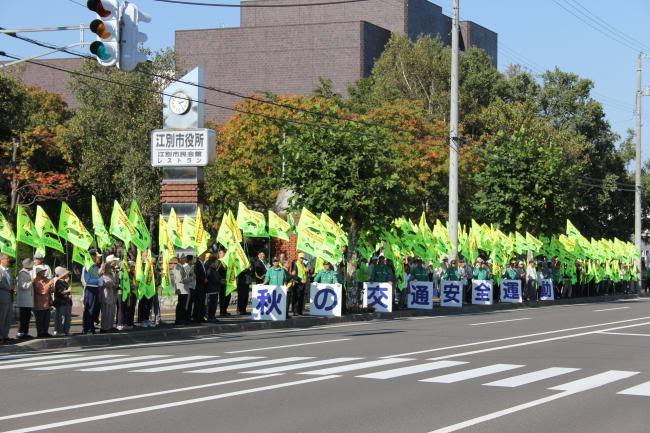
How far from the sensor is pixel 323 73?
3142 inches

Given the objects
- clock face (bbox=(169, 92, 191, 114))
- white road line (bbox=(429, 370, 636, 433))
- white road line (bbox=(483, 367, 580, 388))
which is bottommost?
white road line (bbox=(429, 370, 636, 433))

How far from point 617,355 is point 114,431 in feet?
35.4

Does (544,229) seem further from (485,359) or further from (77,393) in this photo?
(77,393)

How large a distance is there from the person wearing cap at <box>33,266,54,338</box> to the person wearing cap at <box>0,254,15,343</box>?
518 mm

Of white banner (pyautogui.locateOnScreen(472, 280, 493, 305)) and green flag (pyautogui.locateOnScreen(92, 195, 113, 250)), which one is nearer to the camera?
green flag (pyautogui.locateOnScreen(92, 195, 113, 250))

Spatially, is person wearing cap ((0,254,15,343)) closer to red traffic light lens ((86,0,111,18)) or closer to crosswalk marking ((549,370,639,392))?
red traffic light lens ((86,0,111,18))

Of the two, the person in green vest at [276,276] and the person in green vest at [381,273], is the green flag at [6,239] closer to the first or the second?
the person in green vest at [276,276]

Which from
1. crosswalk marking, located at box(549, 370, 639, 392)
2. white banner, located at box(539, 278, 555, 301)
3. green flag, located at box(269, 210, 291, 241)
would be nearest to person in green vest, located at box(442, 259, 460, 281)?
green flag, located at box(269, 210, 291, 241)

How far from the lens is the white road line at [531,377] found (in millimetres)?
13342

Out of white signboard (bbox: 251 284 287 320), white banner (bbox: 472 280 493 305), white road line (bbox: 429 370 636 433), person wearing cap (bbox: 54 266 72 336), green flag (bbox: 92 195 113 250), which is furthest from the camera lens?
white banner (bbox: 472 280 493 305)

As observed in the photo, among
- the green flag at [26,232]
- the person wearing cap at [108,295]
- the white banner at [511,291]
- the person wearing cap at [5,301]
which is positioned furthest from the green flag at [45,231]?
the white banner at [511,291]

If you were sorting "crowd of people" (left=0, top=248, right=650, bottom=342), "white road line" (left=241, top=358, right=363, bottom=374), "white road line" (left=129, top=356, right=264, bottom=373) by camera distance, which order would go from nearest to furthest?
"white road line" (left=241, top=358, right=363, bottom=374) < "white road line" (left=129, top=356, right=264, bottom=373) < "crowd of people" (left=0, top=248, right=650, bottom=342)

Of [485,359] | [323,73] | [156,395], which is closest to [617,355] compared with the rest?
[485,359]

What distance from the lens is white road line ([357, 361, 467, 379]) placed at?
1412 centimetres
